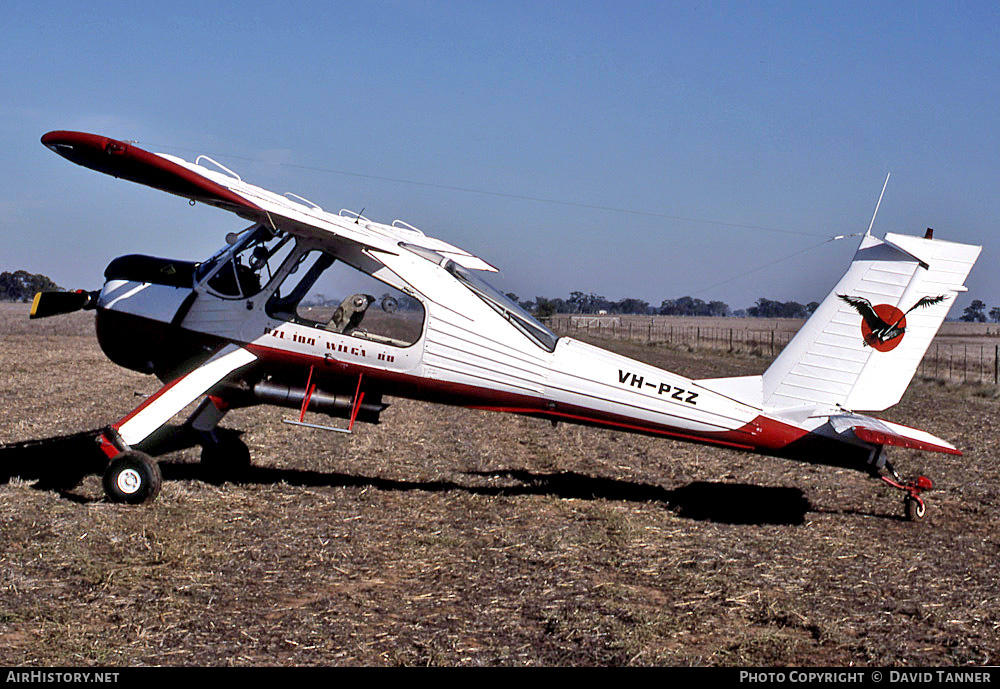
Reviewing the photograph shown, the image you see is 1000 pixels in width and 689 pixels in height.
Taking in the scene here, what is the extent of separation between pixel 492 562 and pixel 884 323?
4.64 meters

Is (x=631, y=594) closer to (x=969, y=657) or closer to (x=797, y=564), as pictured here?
(x=797, y=564)

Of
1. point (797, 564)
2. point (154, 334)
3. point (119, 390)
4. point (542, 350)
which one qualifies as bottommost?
point (119, 390)

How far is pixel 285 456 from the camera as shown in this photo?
11641mm

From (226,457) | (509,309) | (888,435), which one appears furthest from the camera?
Result: (226,457)

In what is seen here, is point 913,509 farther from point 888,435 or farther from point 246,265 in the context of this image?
point 246,265

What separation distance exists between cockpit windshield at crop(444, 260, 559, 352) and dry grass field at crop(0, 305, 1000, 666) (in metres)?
1.79

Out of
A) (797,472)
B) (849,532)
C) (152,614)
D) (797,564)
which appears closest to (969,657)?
(797,564)

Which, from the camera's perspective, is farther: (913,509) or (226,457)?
(226,457)

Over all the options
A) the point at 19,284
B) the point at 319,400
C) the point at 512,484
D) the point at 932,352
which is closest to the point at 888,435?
the point at 512,484

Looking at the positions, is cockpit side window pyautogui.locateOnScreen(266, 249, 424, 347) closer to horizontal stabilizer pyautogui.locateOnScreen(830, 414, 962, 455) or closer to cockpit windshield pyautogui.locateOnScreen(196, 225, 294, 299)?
cockpit windshield pyautogui.locateOnScreen(196, 225, 294, 299)

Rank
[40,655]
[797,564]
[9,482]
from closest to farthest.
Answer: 1. [40,655]
2. [797,564]
3. [9,482]

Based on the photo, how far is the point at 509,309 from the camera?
9.49m

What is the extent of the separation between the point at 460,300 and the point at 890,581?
4.90m

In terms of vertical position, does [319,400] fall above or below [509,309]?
below
